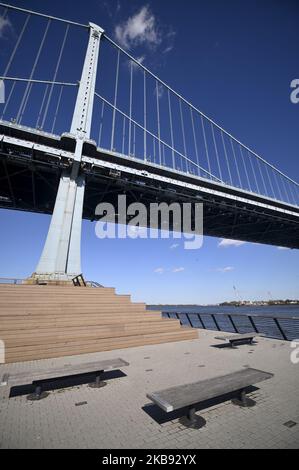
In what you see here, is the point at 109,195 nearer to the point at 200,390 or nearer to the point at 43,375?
the point at 43,375

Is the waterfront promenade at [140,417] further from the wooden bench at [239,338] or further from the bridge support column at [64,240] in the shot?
the bridge support column at [64,240]

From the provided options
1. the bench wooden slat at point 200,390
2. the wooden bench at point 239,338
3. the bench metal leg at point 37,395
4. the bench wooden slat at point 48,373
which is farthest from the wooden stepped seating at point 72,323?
the bench wooden slat at point 200,390

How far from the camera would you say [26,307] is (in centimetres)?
799

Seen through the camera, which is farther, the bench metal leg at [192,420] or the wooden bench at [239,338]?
the wooden bench at [239,338]

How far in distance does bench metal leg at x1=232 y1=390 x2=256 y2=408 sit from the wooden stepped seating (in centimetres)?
475

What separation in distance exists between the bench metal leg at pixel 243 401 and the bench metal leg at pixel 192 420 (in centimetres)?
78

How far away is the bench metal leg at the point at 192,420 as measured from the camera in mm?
2904

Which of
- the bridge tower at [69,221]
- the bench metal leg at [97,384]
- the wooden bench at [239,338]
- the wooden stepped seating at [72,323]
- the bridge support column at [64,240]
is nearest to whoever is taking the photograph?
the bench metal leg at [97,384]

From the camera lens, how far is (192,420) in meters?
2.99

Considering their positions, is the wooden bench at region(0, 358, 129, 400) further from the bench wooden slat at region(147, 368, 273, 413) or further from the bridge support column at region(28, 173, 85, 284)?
the bridge support column at region(28, 173, 85, 284)

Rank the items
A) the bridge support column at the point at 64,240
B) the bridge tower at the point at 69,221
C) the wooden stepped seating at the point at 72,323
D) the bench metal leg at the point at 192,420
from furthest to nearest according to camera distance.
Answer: the bridge tower at the point at 69,221, the bridge support column at the point at 64,240, the wooden stepped seating at the point at 72,323, the bench metal leg at the point at 192,420

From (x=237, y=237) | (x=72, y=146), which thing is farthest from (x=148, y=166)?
(x=237, y=237)

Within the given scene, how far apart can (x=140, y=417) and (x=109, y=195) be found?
69.4 ft
